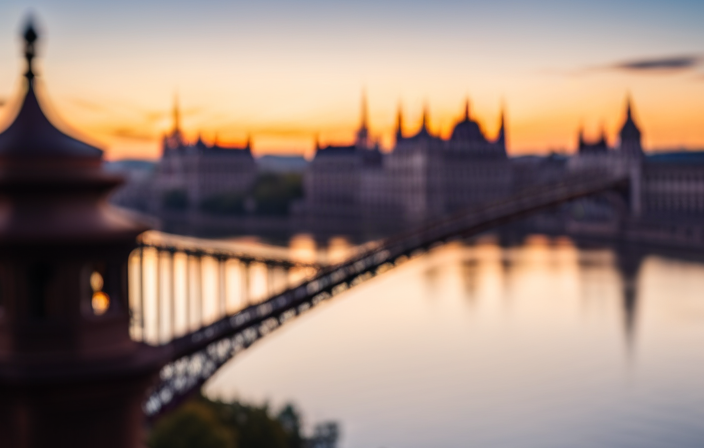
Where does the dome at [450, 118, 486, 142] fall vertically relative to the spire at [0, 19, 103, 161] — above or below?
above

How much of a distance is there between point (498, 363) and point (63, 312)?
2580 cm

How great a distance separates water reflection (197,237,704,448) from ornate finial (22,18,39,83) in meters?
17.1

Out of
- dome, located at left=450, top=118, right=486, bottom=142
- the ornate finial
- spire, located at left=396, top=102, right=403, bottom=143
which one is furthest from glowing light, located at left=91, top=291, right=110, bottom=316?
spire, located at left=396, top=102, right=403, bottom=143

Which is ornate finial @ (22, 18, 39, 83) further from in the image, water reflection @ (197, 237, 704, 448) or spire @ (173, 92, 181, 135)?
spire @ (173, 92, 181, 135)

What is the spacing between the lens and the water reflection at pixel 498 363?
21766 millimetres

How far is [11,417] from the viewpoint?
3.44 metres

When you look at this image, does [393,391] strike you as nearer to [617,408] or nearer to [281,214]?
[617,408]

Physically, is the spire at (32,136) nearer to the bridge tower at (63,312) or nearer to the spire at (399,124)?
the bridge tower at (63,312)

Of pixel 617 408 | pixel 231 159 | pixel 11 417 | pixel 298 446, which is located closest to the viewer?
pixel 11 417

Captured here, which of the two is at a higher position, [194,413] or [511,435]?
[194,413]

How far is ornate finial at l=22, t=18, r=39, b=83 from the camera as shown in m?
3.56

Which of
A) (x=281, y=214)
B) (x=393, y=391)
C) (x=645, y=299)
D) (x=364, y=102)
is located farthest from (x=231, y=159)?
(x=393, y=391)

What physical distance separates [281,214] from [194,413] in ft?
270

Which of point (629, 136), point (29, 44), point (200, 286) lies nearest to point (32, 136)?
point (29, 44)
